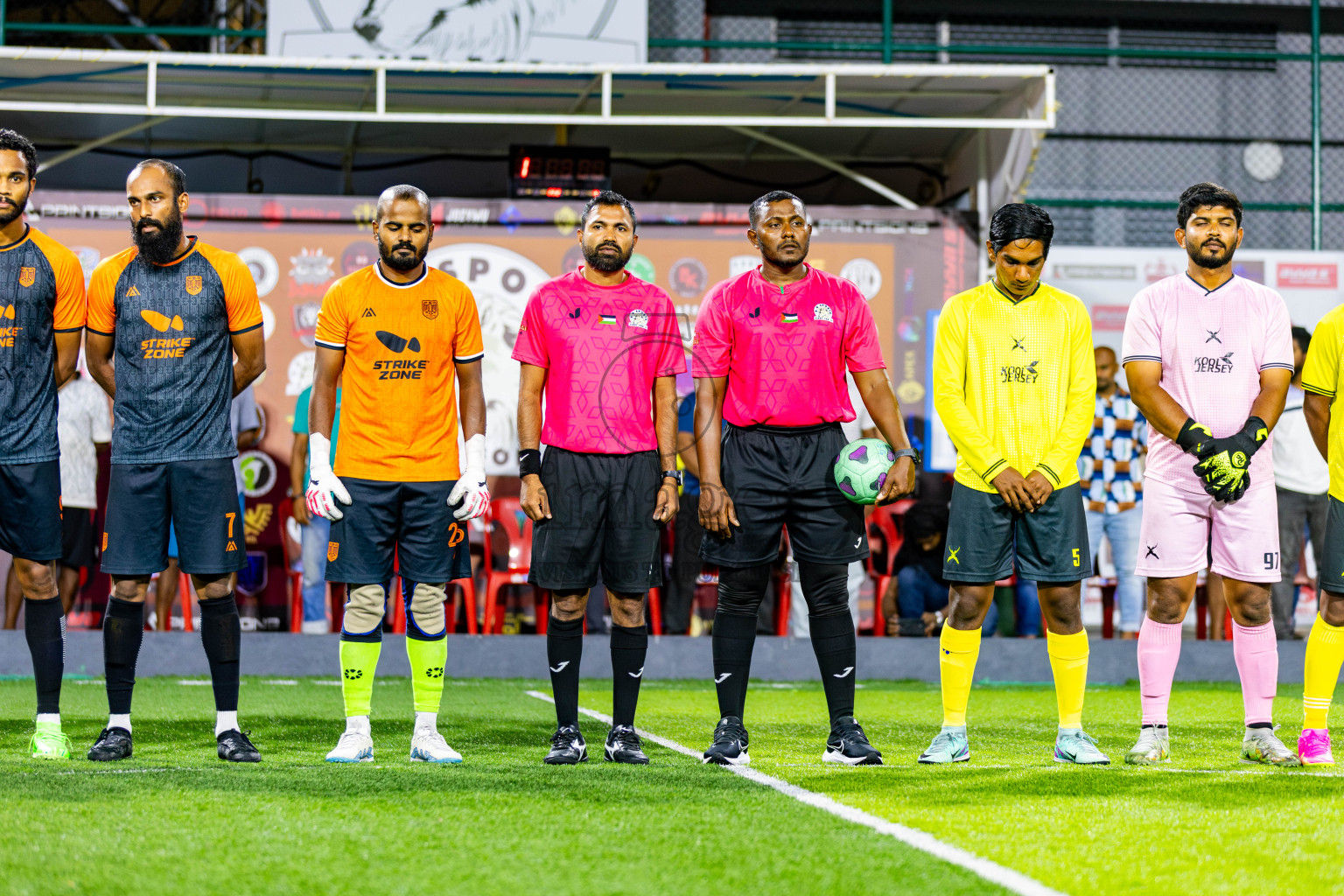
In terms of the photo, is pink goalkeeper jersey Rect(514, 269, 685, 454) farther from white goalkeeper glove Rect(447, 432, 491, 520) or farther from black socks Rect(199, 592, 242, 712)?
black socks Rect(199, 592, 242, 712)

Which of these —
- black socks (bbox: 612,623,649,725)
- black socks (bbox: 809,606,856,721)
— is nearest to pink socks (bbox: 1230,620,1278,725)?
→ black socks (bbox: 809,606,856,721)

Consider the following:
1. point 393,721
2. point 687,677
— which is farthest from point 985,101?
point 393,721

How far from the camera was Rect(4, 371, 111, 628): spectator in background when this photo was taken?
8609 millimetres

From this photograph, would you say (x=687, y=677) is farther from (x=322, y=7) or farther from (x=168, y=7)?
(x=168, y=7)

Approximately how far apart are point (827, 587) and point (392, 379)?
172cm

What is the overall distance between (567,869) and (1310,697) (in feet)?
10.5

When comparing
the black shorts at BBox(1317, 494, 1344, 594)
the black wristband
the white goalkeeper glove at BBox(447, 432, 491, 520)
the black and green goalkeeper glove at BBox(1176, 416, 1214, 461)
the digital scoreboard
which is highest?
the digital scoreboard

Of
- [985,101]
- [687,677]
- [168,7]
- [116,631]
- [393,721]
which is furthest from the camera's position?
[168,7]

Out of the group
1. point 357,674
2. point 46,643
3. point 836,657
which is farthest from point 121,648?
point 836,657

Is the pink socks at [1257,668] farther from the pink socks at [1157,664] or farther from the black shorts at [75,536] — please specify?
the black shorts at [75,536]

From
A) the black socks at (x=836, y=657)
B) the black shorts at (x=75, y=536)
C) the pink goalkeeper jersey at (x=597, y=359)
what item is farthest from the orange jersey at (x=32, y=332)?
the black shorts at (x=75, y=536)

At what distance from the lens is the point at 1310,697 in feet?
16.8

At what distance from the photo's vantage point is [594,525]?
16.3 feet

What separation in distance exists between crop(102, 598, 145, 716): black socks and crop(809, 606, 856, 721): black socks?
2.42 metres
